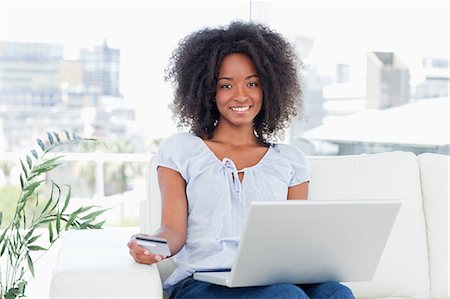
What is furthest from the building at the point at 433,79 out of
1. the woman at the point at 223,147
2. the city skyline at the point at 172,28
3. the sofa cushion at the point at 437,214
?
the woman at the point at 223,147

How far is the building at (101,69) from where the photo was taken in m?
4.38

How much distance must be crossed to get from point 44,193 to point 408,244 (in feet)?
8.54

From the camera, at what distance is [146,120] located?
4.44 meters

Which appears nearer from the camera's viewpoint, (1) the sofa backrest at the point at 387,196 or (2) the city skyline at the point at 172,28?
(1) the sofa backrest at the point at 387,196

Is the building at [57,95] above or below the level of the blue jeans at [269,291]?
above

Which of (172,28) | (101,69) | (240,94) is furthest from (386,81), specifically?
(240,94)

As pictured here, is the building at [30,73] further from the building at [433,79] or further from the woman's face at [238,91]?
the woman's face at [238,91]

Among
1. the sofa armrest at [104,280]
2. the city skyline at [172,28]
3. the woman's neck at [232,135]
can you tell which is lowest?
the sofa armrest at [104,280]

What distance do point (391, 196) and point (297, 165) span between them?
0.33 m

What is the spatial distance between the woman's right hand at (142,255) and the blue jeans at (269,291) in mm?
138

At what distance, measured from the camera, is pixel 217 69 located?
2404mm

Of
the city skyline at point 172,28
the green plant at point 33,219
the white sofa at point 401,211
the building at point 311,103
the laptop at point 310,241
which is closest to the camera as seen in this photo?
the laptop at point 310,241

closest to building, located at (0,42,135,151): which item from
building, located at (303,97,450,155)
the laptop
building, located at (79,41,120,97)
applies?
building, located at (79,41,120,97)

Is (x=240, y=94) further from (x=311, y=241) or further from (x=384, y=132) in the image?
(x=384, y=132)
